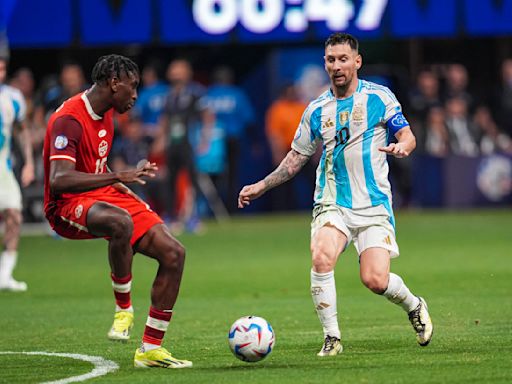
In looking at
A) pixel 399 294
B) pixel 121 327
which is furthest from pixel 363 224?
pixel 121 327

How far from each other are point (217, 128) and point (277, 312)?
1344 cm

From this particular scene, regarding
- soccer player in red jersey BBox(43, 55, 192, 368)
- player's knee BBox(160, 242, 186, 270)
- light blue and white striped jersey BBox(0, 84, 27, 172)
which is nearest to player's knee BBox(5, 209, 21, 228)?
light blue and white striped jersey BBox(0, 84, 27, 172)

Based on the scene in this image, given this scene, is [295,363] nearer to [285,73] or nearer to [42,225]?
[42,225]

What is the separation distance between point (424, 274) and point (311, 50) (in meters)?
11.9

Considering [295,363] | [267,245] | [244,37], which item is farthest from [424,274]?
[244,37]

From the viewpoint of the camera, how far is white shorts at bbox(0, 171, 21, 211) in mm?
14195

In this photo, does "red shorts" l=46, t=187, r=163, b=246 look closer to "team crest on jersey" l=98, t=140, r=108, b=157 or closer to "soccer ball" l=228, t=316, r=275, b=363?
"team crest on jersey" l=98, t=140, r=108, b=157

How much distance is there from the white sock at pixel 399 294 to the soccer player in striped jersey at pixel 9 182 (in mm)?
6080

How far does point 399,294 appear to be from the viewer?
9273 mm

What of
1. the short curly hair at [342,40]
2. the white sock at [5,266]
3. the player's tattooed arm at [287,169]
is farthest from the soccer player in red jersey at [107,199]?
the white sock at [5,266]

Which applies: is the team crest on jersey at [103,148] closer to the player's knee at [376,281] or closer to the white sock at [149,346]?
the white sock at [149,346]

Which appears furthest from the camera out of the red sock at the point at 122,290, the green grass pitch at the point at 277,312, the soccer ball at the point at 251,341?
the red sock at the point at 122,290

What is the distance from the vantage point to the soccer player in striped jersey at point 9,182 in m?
14.2

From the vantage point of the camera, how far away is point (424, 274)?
14.8m
